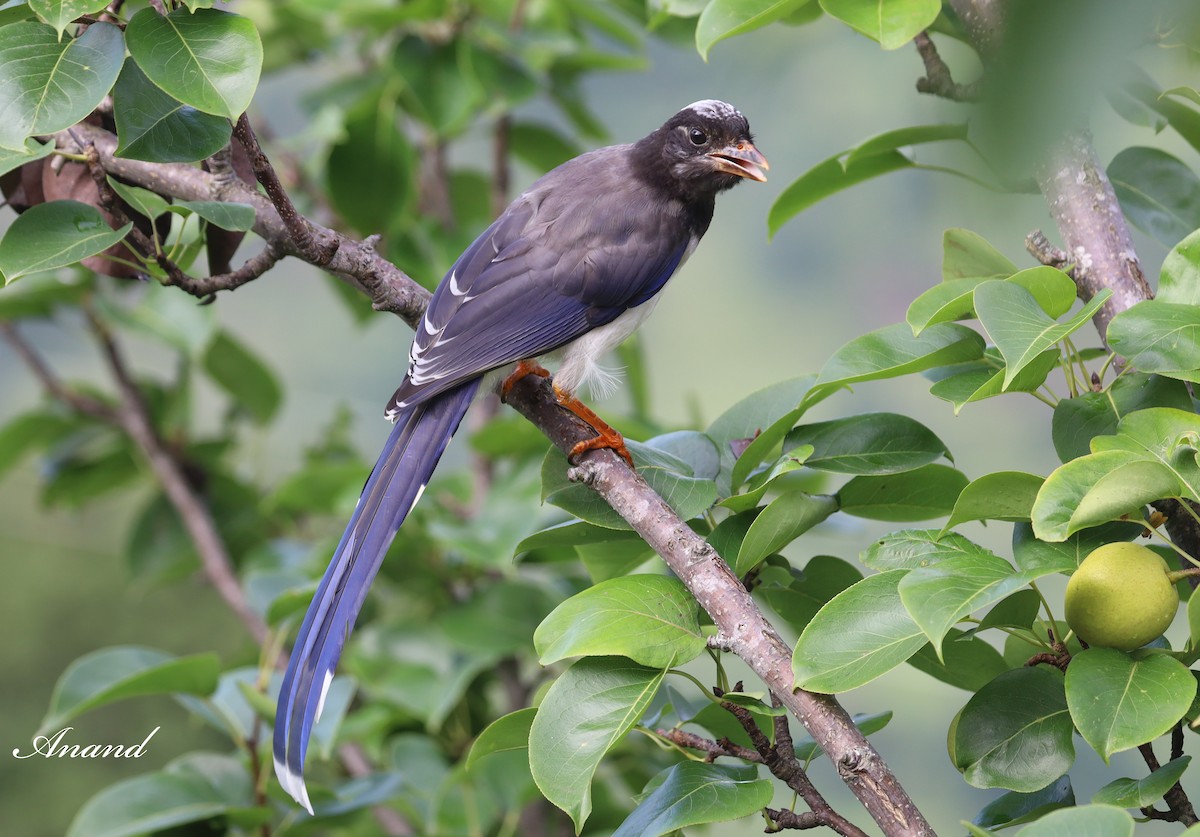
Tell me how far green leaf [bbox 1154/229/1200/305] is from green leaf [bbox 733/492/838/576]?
1.34 ft

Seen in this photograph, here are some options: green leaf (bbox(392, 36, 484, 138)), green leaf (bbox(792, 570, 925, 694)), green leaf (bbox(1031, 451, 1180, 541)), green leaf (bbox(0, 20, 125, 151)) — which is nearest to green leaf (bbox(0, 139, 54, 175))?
green leaf (bbox(0, 20, 125, 151))

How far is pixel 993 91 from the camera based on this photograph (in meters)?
0.31

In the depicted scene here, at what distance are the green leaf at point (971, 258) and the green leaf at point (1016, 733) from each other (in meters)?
0.50

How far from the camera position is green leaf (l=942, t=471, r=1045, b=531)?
1.00 m

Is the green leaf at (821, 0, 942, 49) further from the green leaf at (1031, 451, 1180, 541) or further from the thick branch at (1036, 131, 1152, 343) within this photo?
the green leaf at (1031, 451, 1180, 541)

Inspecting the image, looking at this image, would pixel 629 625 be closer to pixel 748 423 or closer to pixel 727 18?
pixel 748 423

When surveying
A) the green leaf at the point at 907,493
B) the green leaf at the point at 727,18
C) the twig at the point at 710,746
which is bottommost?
the twig at the point at 710,746

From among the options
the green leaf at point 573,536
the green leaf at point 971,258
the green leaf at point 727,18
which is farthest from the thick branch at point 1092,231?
the green leaf at point 573,536

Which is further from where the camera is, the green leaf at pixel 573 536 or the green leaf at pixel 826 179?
the green leaf at pixel 826 179

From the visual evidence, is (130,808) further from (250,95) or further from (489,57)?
(489,57)

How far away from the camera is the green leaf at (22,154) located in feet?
3.77

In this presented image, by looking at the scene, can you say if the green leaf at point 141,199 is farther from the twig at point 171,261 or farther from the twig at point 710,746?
the twig at point 710,746

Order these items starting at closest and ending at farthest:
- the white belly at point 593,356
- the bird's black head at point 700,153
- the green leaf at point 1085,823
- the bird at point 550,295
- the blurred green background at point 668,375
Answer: the green leaf at point 1085,823 → the bird at point 550,295 → the white belly at point 593,356 → the bird's black head at point 700,153 → the blurred green background at point 668,375

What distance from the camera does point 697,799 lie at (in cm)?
101
